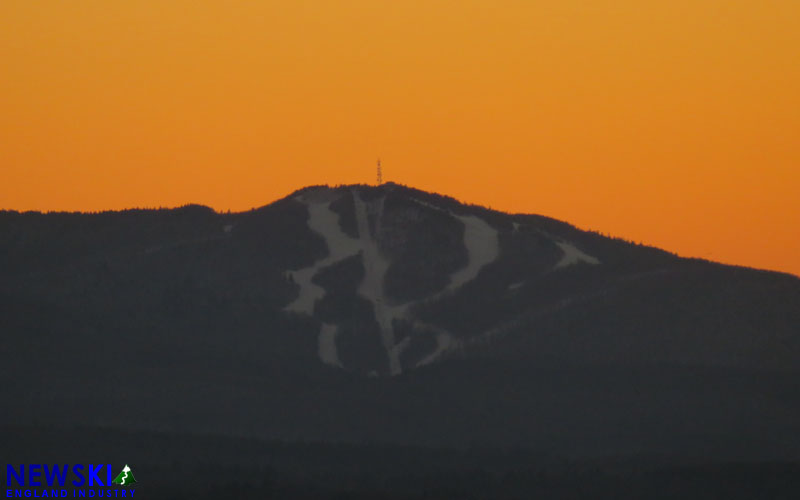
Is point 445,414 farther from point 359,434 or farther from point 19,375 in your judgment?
point 19,375

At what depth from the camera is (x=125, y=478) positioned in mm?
143375

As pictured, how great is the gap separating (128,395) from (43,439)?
29.4 m

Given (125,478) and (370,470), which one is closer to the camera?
(125,478)

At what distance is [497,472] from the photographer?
16725 centimetres

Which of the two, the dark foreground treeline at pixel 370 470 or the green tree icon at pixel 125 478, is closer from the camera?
the green tree icon at pixel 125 478

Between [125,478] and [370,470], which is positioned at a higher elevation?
[370,470]

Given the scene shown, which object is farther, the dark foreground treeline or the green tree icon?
the dark foreground treeline

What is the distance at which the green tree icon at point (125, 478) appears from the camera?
467ft

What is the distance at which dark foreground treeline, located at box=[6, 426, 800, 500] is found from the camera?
149250 mm

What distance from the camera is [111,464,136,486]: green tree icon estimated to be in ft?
467

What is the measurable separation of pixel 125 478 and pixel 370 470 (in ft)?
83.9

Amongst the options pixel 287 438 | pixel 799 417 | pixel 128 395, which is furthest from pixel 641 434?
pixel 128 395

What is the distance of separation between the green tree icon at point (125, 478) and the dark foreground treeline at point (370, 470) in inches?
29.2

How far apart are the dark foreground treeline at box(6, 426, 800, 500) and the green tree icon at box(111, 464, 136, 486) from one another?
0.74m
